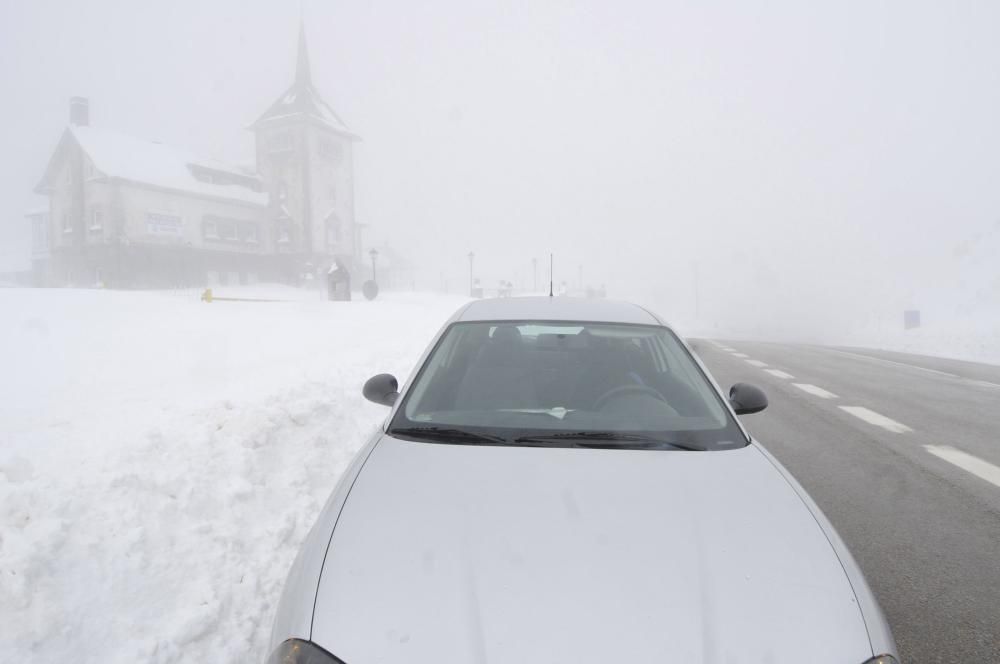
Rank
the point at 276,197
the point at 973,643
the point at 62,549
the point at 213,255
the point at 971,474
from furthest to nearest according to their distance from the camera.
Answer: the point at 276,197 < the point at 213,255 < the point at 971,474 < the point at 62,549 < the point at 973,643

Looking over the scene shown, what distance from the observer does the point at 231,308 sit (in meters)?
17.9

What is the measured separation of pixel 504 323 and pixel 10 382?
6984mm

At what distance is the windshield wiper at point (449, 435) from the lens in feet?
7.50

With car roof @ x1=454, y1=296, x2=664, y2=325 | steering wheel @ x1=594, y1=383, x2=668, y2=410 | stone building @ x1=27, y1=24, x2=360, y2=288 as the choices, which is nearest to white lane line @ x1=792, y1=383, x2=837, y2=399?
car roof @ x1=454, y1=296, x2=664, y2=325

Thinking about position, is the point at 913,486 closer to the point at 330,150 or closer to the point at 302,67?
the point at 330,150

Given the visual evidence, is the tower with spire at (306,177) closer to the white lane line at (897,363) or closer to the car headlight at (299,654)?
the white lane line at (897,363)

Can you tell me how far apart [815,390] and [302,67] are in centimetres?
5934

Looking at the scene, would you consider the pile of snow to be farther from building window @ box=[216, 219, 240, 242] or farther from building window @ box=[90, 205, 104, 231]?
building window @ box=[216, 219, 240, 242]

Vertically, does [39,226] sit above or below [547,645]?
above

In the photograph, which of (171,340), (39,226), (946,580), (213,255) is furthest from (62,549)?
(39,226)

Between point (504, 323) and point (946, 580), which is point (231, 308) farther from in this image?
point (946, 580)

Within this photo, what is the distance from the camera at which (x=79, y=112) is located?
4456cm

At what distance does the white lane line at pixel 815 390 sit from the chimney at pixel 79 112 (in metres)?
52.3

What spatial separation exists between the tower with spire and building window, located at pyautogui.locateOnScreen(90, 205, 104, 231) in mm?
12311
